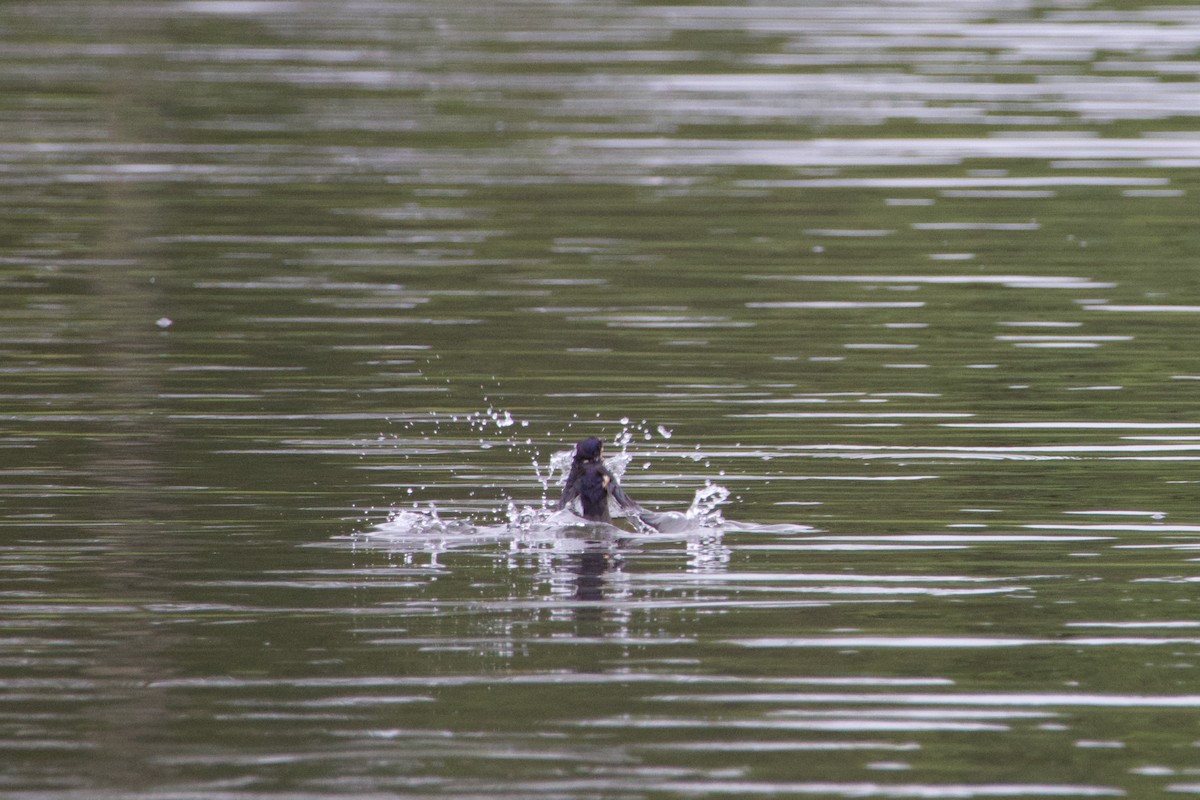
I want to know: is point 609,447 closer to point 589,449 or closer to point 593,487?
point 593,487

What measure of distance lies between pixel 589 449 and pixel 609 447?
8.62 feet

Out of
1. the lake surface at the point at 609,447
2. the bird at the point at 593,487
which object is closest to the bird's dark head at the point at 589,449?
the bird at the point at 593,487

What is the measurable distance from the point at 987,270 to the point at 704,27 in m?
27.2

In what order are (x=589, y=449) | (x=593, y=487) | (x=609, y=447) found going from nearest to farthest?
(x=589, y=449) < (x=593, y=487) < (x=609, y=447)

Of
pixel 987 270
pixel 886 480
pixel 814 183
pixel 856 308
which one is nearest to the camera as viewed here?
pixel 886 480

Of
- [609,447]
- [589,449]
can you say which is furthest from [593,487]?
[609,447]

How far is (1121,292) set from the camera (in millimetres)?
22375

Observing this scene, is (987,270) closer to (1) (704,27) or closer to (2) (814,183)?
(2) (814,183)

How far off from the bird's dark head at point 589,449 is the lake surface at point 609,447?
1.71 feet

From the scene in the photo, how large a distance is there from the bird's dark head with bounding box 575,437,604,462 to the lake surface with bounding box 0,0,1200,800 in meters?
0.52

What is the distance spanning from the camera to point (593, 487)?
13578 millimetres

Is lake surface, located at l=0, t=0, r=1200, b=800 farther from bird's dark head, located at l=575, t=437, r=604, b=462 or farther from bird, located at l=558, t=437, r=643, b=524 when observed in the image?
bird's dark head, located at l=575, t=437, r=604, b=462

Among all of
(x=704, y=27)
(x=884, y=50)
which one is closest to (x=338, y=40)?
(x=704, y=27)

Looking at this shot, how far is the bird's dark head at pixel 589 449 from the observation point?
43.6ft
